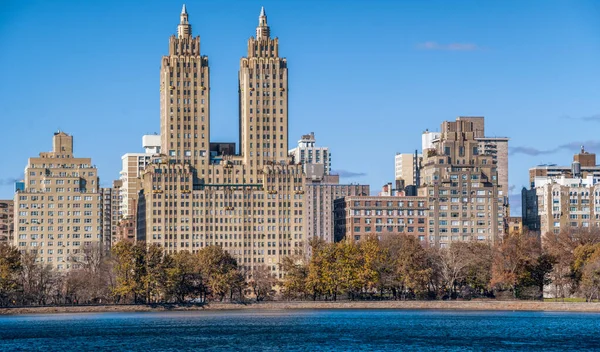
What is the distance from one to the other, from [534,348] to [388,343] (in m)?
17.8

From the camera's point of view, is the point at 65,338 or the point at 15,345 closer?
the point at 15,345

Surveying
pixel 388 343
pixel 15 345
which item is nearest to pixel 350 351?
pixel 388 343

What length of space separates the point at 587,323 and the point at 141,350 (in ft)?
234

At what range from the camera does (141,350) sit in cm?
14812

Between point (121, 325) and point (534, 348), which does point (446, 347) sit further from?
point (121, 325)

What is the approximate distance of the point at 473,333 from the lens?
17100 cm

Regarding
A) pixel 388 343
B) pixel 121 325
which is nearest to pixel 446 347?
pixel 388 343

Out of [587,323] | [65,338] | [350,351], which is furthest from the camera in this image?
[587,323]

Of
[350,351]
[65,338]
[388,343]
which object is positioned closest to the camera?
[350,351]

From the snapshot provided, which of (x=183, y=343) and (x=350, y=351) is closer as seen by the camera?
(x=350, y=351)

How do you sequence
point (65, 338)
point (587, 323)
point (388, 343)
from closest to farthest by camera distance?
1. point (388, 343)
2. point (65, 338)
3. point (587, 323)

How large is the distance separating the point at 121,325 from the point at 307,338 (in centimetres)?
4230

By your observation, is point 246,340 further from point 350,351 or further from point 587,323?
point 587,323

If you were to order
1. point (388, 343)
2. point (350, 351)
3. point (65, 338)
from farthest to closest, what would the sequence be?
point (65, 338) → point (388, 343) → point (350, 351)
